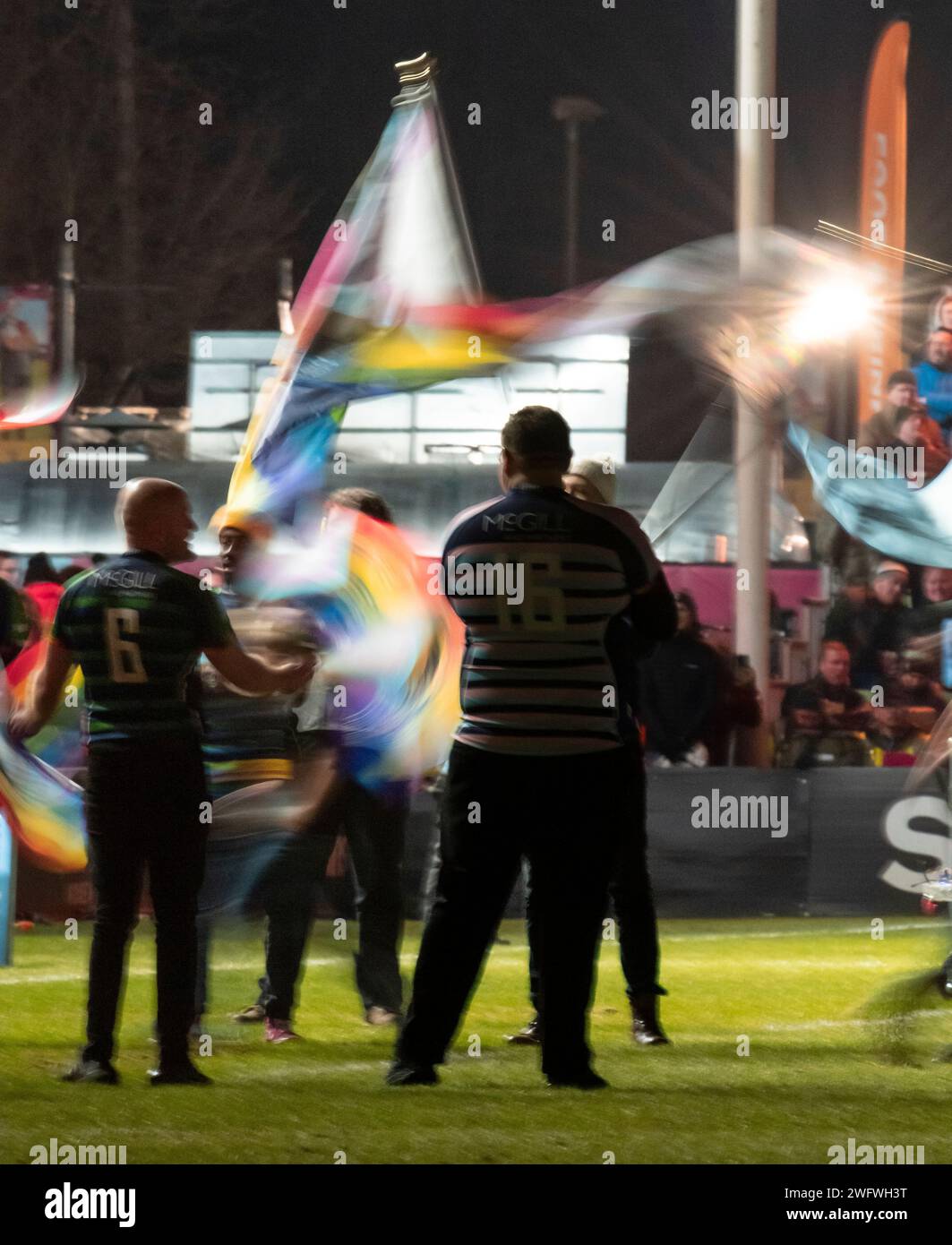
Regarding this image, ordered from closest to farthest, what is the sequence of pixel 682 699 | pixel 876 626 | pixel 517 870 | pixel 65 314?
1. pixel 517 870
2. pixel 682 699
3. pixel 876 626
4. pixel 65 314

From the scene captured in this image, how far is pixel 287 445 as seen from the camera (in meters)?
8.55

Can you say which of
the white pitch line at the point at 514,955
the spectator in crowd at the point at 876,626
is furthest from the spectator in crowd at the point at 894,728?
the white pitch line at the point at 514,955

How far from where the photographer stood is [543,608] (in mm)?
5789

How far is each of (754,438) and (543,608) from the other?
8.41m

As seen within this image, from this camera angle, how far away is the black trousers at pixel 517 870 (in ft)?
19.0

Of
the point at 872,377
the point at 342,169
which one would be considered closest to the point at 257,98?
the point at 342,169

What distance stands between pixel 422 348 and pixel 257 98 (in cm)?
1610

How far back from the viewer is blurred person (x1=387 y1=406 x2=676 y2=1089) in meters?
5.79

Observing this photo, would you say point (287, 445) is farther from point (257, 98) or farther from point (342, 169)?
point (257, 98)

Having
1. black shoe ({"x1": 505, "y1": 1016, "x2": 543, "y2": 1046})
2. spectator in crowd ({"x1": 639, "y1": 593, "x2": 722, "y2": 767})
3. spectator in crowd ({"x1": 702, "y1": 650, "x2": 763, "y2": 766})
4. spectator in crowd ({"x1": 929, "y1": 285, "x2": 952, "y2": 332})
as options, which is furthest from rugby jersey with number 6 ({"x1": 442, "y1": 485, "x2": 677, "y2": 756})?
Answer: spectator in crowd ({"x1": 929, "y1": 285, "x2": 952, "y2": 332})

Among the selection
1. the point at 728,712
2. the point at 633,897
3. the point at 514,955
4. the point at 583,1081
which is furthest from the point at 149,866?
the point at 728,712

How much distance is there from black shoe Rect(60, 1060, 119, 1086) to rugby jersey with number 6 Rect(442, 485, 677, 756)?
1.52 metres

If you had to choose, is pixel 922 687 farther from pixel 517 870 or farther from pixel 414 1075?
pixel 414 1075

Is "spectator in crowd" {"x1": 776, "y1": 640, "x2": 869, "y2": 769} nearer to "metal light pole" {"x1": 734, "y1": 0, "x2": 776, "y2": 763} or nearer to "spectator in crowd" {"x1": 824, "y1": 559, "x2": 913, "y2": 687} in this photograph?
"spectator in crowd" {"x1": 824, "y1": 559, "x2": 913, "y2": 687}
